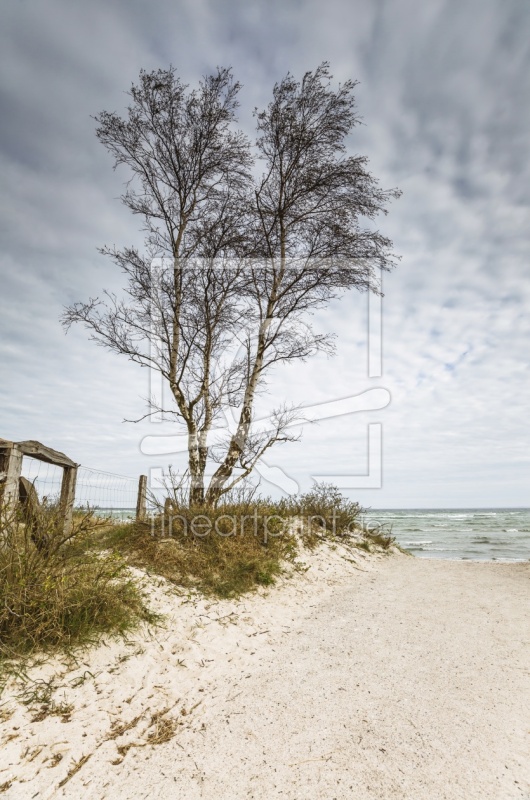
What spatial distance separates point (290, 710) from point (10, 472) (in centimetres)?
404

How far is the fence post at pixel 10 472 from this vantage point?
16.8 feet

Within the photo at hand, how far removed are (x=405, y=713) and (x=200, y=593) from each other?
3.66 metres

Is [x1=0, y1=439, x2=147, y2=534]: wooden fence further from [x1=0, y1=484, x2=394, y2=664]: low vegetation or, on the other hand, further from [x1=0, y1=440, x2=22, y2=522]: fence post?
[x1=0, y1=484, x2=394, y2=664]: low vegetation

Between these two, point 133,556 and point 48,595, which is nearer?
point 48,595

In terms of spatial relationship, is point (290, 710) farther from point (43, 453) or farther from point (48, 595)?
point (43, 453)

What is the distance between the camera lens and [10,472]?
5.30m

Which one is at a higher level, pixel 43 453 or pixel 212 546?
pixel 43 453

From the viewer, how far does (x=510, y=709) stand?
3.71 m

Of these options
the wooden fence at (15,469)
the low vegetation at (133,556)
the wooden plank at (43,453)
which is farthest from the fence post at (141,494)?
the wooden fence at (15,469)

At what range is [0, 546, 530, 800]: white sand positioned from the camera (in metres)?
2.91

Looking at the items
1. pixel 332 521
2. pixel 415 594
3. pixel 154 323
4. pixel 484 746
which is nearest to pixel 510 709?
pixel 484 746

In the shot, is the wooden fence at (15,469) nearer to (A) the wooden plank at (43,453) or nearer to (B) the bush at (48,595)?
(A) the wooden plank at (43,453)

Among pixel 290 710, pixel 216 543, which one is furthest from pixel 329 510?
pixel 290 710

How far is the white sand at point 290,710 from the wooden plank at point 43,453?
2.39 metres
